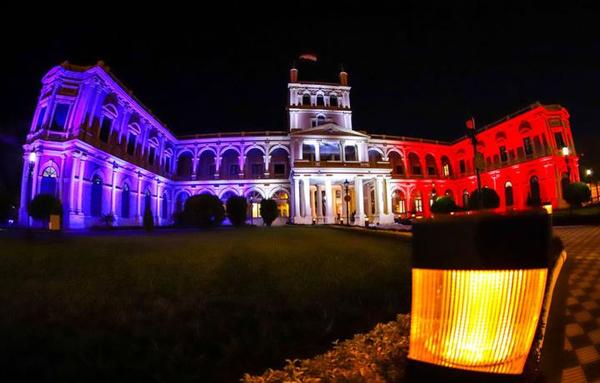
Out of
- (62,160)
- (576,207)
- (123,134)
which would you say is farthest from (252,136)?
(576,207)

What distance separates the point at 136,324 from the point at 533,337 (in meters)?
2.70

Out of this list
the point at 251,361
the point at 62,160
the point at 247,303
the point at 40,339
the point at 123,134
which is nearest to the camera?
the point at 251,361

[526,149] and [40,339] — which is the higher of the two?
[526,149]

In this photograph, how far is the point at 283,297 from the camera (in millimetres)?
3316

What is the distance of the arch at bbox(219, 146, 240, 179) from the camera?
125ft

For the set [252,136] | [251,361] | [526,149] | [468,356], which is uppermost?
[252,136]

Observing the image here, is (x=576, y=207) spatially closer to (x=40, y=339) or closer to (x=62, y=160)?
(x=40, y=339)

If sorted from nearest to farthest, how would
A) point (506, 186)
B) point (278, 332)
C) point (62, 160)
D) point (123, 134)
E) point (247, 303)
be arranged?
point (278, 332) < point (247, 303) < point (62, 160) < point (123, 134) < point (506, 186)

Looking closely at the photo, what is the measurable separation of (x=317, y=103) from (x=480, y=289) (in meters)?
38.6

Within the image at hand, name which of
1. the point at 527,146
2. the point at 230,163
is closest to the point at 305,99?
the point at 230,163

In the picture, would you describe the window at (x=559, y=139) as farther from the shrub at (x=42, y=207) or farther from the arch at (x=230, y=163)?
the shrub at (x=42, y=207)

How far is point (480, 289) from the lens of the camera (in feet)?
3.57

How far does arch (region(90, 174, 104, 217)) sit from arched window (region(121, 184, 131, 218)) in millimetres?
3078

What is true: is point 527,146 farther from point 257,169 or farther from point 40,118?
point 40,118
